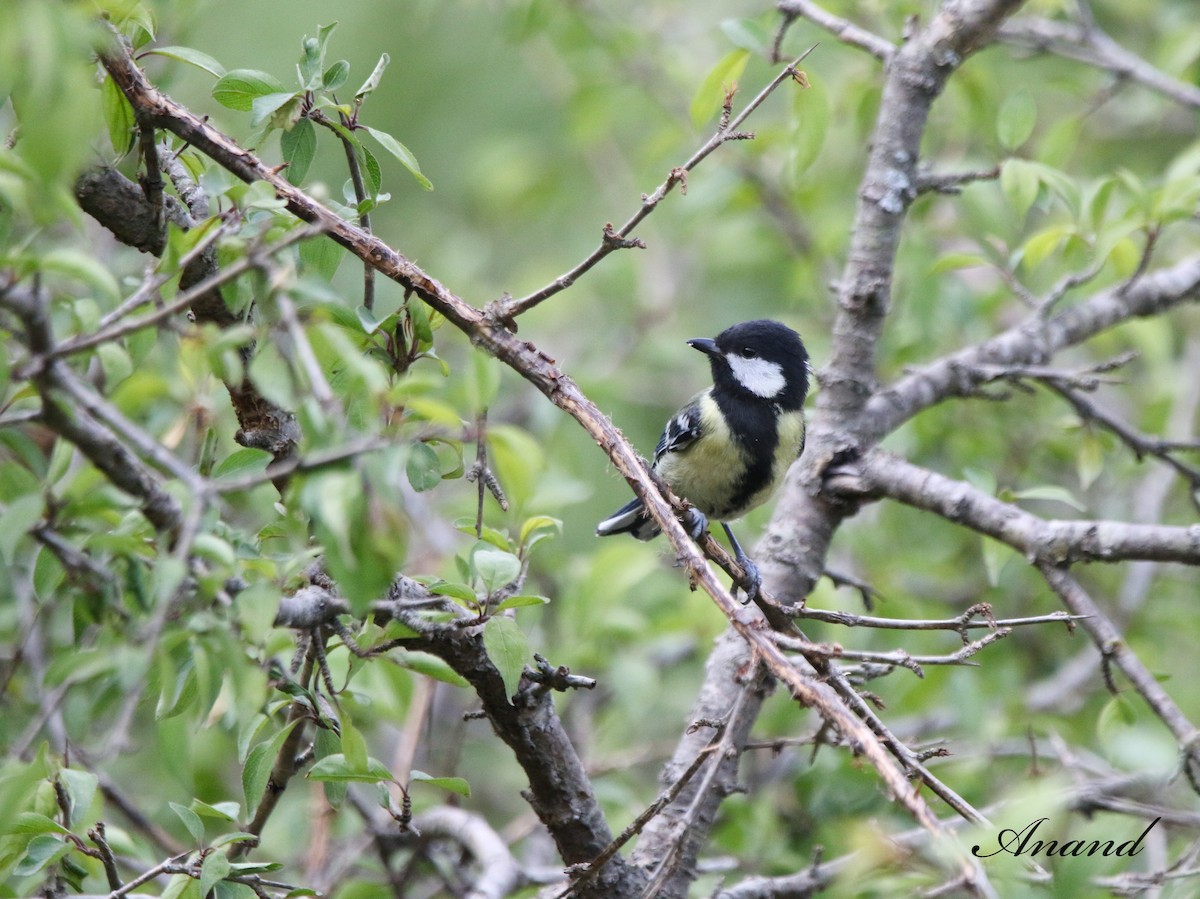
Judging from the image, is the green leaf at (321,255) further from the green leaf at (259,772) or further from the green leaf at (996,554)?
the green leaf at (996,554)

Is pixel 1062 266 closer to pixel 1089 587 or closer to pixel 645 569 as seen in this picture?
pixel 645 569

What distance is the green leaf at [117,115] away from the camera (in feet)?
4.94

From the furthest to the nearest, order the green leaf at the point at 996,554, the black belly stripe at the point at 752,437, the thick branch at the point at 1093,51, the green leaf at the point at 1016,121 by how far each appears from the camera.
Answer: the thick branch at the point at 1093,51
the black belly stripe at the point at 752,437
the green leaf at the point at 1016,121
the green leaf at the point at 996,554

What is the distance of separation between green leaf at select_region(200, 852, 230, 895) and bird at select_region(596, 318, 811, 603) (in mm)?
1823

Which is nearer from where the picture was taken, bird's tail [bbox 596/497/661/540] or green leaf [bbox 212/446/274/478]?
green leaf [bbox 212/446/274/478]

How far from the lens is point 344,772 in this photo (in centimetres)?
157

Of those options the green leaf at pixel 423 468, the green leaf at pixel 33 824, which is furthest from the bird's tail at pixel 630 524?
the green leaf at pixel 33 824

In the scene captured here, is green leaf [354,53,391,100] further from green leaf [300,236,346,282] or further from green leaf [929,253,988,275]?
green leaf [929,253,988,275]

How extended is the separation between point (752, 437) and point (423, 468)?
176cm

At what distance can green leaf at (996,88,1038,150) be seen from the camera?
2.54 m

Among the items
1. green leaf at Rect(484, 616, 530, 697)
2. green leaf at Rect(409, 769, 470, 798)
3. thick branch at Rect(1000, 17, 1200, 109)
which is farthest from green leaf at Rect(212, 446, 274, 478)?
thick branch at Rect(1000, 17, 1200, 109)

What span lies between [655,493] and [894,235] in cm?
138

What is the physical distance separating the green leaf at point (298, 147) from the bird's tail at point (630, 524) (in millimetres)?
1785

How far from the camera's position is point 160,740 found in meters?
1.23
